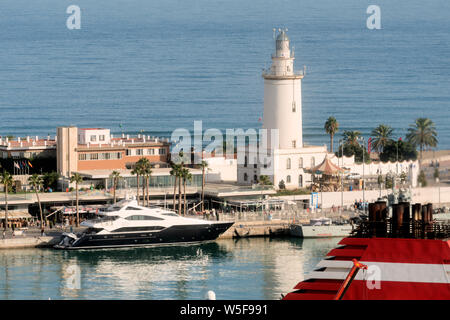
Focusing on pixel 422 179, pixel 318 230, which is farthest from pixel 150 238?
pixel 422 179

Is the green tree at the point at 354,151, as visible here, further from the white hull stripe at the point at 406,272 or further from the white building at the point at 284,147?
the white hull stripe at the point at 406,272

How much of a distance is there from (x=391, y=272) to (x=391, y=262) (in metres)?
0.17

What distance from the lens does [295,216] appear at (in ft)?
214

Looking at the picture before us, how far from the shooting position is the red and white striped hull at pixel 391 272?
17.8 meters

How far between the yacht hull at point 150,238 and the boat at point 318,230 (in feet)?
14.7

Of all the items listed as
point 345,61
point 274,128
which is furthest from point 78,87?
point 274,128

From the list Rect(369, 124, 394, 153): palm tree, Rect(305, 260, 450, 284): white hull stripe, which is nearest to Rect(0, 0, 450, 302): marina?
Rect(305, 260, 450, 284): white hull stripe

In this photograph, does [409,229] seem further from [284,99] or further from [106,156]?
[284,99]

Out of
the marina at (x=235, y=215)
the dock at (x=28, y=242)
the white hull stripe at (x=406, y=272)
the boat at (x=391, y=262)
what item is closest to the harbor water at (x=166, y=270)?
the marina at (x=235, y=215)

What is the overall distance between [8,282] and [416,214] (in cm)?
3150

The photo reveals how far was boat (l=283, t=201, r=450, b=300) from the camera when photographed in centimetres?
1781

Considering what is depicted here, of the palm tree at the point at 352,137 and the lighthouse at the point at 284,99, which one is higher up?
the lighthouse at the point at 284,99

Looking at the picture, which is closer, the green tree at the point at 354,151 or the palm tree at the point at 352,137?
the green tree at the point at 354,151

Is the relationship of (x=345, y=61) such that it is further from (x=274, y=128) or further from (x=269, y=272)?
(x=269, y=272)
